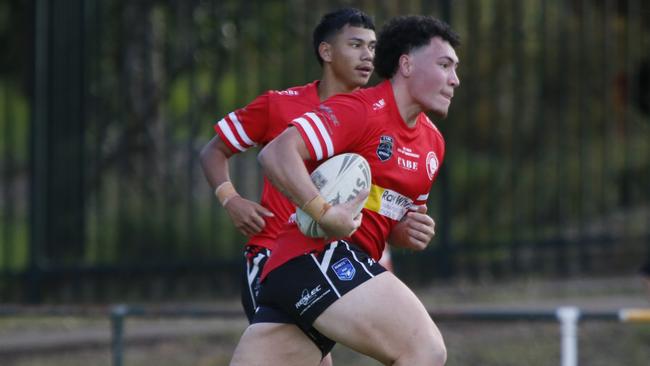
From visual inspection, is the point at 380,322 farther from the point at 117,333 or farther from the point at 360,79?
the point at 117,333

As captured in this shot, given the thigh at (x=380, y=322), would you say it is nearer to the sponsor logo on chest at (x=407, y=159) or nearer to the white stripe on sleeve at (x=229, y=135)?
the sponsor logo on chest at (x=407, y=159)

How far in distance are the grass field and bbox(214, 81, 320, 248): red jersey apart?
3.31 m

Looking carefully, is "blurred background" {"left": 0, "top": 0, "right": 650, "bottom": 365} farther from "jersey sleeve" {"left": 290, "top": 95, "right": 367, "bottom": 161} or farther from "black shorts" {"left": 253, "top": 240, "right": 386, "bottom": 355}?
"jersey sleeve" {"left": 290, "top": 95, "right": 367, "bottom": 161}

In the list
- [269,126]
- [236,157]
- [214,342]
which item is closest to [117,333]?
[214,342]

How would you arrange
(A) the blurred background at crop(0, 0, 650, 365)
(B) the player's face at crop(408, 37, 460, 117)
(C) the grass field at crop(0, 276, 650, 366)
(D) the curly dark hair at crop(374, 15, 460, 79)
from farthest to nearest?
(A) the blurred background at crop(0, 0, 650, 365), (C) the grass field at crop(0, 276, 650, 366), (D) the curly dark hair at crop(374, 15, 460, 79), (B) the player's face at crop(408, 37, 460, 117)

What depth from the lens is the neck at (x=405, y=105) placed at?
15.9ft

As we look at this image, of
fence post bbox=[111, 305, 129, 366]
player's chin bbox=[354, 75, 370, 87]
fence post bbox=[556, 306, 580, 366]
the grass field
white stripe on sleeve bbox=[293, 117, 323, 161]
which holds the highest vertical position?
player's chin bbox=[354, 75, 370, 87]

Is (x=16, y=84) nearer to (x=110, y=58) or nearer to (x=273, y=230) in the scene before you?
(x=110, y=58)

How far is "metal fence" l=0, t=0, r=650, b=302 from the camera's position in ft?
31.2

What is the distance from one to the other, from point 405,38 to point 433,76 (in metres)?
0.21

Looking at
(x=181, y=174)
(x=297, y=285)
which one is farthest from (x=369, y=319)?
(x=181, y=174)

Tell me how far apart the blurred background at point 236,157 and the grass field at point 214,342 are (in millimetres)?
282

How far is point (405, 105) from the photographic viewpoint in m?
4.85

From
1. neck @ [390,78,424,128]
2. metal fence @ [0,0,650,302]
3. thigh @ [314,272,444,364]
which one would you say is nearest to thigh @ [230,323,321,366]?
thigh @ [314,272,444,364]
